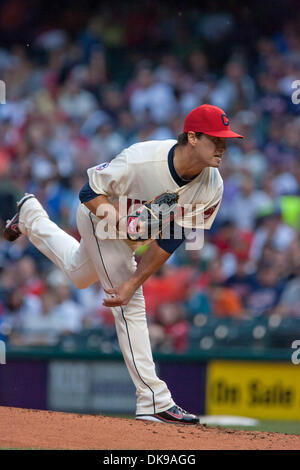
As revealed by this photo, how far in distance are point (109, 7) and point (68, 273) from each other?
31.1 feet

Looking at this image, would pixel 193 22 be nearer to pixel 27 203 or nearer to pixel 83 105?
pixel 83 105

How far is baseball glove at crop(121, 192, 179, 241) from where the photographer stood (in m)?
5.14

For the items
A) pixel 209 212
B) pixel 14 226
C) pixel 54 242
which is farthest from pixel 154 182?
pixel 14 226

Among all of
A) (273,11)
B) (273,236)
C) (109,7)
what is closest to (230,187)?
(273,236)

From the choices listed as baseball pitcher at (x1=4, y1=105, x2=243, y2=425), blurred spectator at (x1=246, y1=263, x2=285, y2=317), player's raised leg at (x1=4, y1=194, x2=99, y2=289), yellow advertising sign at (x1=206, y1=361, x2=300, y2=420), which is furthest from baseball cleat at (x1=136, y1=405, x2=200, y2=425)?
blurred spectator at (x1=246, y1=263, x2=285, y2=317)

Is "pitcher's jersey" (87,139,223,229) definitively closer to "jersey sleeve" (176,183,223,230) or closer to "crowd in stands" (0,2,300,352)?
"jersey sleeve" (176,183,223,230)

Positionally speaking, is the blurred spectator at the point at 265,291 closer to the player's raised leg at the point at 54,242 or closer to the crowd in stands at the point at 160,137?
the crowd in stands at the point at 160,137

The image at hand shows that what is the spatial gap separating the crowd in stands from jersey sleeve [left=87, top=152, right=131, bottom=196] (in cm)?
Answer: 365

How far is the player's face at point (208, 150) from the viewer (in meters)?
5.23

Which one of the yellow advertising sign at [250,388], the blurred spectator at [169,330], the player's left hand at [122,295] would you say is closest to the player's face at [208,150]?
the player's left hand at [122,295]

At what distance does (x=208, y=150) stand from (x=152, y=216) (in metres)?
0.52

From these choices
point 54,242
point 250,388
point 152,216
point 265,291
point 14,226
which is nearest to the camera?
point 152,216

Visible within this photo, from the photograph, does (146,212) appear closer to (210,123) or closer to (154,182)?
(154,182)

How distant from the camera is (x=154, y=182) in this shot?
17.6 ft
